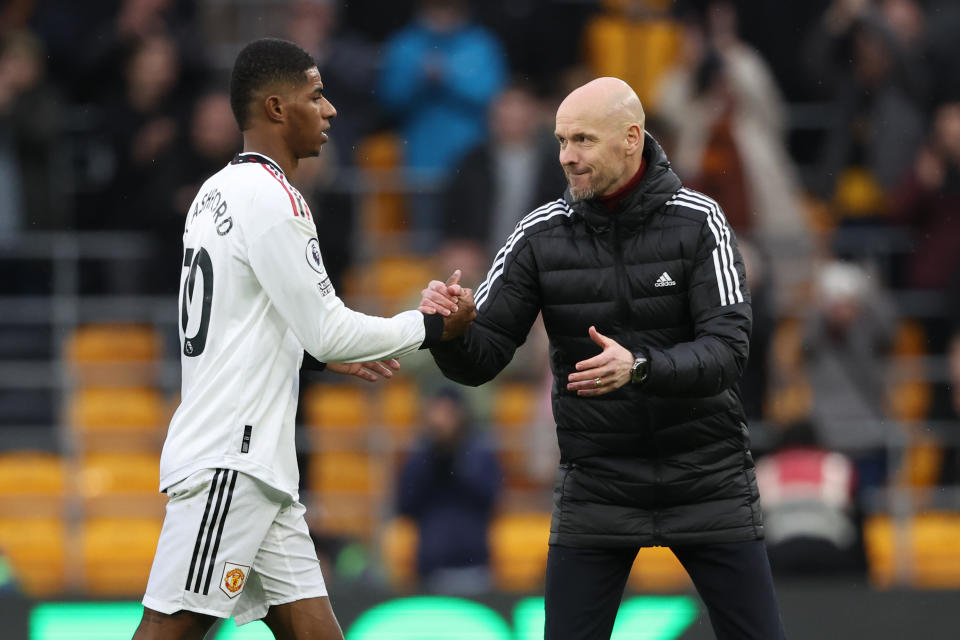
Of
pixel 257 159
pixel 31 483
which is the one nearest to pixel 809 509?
pixel 257 159

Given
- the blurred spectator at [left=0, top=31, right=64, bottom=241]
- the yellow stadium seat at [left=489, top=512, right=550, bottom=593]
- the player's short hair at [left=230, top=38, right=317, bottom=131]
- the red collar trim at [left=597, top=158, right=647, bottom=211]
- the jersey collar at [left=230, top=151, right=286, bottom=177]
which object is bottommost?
the yellow stadium seat at [left=489, top=512, right=550, bottom=593]

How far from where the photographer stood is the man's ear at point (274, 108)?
4.84 metres

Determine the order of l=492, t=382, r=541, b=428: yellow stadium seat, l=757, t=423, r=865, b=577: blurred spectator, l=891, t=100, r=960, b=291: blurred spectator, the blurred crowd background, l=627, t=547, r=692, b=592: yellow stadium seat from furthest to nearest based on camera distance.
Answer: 1. l=891, t=100, r=960, b=291: blurred spectator
2. l=492, t=382, r=541, b=428: yellow stadium seat
3. the blurred crowd background
4. l=627, t=547, r=692, b=592: yellow stadium seat
5. l=757, t=423, r=865, b=577: blurred spectator

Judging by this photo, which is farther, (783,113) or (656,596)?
(783,113)

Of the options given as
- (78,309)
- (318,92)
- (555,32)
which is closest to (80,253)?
(78,309)

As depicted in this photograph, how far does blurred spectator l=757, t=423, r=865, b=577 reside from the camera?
318 inches

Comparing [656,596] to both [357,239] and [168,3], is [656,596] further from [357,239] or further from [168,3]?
[168,3]

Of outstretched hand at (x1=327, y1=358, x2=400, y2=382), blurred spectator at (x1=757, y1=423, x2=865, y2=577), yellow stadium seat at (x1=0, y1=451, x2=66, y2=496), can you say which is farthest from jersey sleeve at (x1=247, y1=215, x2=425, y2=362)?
yellow stadium seat at (x1=0, y1=451, x2=66, y2=496)

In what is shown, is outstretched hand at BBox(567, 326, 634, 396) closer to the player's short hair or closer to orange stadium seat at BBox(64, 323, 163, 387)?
the player's short hair

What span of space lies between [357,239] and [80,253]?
6.58 ft

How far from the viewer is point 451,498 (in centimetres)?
886

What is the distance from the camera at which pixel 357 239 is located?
10188 millimetres

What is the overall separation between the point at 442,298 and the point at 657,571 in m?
4.83

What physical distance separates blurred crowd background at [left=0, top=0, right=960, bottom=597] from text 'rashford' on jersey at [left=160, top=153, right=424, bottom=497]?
4.06 meters
